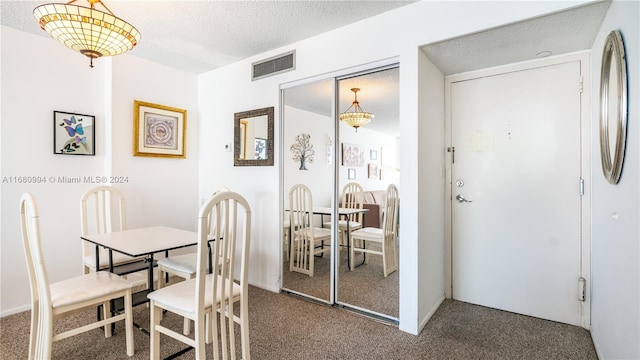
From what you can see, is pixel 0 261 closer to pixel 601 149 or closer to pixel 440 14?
pixel 440 14

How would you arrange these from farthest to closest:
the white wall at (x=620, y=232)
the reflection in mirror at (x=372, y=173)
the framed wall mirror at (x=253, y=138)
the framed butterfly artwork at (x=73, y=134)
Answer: the framed wall mirror at (x=253, y=138)
the framed butterfly artwork at (x=73, y=134)
the reflection in mirror at (x=372, y=173)
the white wall at (x=620, y=232)

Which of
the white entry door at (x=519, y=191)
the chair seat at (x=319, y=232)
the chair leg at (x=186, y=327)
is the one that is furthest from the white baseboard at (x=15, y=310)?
the white entry door at (x=519, y=191)

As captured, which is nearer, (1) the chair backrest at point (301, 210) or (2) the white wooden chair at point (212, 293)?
(2) the white wooden chair at point (212, 293)

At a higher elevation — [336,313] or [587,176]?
[587,176]

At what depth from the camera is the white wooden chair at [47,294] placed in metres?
1.67

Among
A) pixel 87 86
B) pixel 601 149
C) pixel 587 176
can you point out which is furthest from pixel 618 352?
pixel 87 86

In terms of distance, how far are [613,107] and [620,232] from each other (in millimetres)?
649

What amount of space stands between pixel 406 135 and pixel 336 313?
1.56 metres

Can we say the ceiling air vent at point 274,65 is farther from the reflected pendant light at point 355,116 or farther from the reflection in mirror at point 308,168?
the reflected pendant light at point 355,116

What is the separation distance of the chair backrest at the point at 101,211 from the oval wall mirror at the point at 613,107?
352 cm

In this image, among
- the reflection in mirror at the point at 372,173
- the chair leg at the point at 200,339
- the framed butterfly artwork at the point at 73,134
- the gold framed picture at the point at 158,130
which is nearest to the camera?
the chair leg at the point at 200,339

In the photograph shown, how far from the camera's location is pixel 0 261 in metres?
2.60

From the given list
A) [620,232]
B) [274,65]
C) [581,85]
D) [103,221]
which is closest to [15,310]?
[103,221]

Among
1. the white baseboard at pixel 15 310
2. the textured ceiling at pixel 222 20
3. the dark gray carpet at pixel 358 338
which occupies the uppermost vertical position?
the textured ceiling at pixel 222 20
